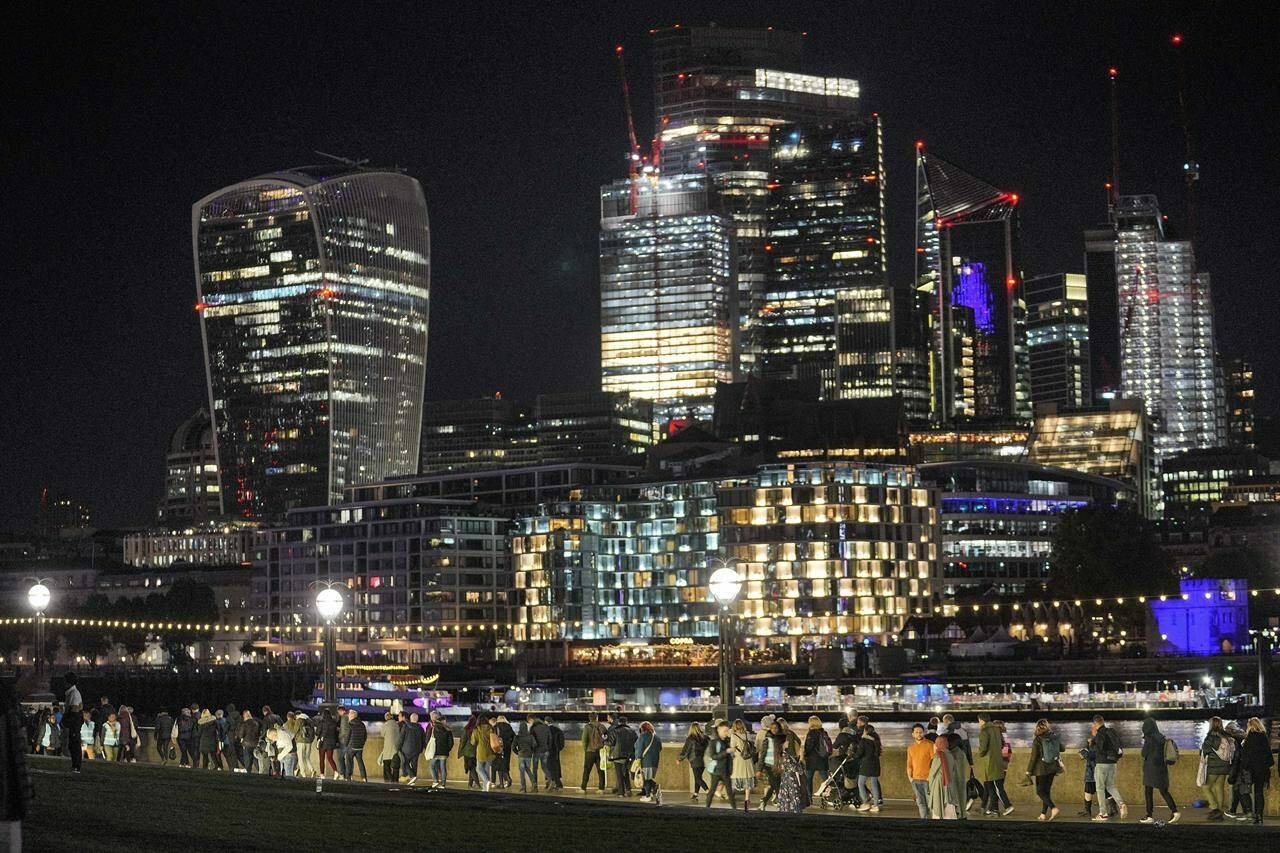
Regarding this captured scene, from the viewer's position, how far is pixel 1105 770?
42.7 metres

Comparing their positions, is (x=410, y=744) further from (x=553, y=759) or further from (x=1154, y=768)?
(x=1154, y=768)

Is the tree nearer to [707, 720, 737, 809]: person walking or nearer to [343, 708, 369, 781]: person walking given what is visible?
[343, 708, 369, 781]: person walking

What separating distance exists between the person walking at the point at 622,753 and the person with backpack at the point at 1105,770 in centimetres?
1169

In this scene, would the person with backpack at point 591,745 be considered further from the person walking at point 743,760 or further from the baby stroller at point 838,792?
the baby stroller at point 838,792

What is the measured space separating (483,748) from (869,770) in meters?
12.0

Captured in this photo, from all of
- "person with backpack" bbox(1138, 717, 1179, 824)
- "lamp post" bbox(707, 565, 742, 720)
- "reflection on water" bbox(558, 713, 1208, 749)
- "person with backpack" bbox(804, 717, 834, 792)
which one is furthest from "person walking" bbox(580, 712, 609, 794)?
"reflection on water" bbox(558, 713, 1208, 749)

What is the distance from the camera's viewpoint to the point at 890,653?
177m

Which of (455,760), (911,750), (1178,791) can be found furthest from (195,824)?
(455,760)

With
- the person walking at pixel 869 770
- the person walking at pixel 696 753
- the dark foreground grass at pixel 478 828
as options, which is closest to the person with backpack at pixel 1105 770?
the dark foreground grass at pixel 478 828

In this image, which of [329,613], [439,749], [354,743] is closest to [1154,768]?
[439,749]

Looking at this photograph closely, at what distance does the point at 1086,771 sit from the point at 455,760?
27006 millimetres

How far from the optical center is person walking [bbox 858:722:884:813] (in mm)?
42656

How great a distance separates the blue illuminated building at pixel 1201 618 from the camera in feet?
536

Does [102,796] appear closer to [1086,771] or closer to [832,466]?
[1086,771]
